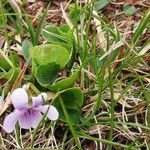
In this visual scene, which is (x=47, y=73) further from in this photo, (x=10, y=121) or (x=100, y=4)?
(x=100, y=4)

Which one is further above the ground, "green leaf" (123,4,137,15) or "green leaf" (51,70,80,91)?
"green leaf" (51,70,80,91)

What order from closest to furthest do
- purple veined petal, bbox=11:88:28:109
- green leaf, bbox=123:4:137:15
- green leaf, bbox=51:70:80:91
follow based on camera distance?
1. purple veined petal, bbox=11:88:28:109
2. green leaf, bbox=51:70:80:91
3. green leaf, bbox=123:4:137:15

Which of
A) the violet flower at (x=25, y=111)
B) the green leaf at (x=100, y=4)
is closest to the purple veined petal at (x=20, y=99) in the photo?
the violet flower at (x=25, y=111)

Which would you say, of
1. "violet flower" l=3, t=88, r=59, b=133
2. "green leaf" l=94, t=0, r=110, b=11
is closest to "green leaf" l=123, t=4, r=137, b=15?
"green leaf" l=94, t=0, r=110, b=11

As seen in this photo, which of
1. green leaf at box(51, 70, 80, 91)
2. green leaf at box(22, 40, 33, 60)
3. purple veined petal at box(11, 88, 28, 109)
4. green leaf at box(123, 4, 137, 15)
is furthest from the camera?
green leaf at box(123, 4, 137, 15)

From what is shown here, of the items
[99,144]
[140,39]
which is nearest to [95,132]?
[99,144]

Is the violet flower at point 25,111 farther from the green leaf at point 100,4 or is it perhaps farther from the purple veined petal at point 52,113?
the green leaf at point 100,4

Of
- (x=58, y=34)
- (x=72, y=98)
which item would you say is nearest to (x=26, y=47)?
(x=58, y=34)

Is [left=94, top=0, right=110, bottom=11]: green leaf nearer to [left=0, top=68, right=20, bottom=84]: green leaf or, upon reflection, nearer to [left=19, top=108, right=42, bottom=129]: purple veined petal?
[left=0, top=68, right=20, bottom=84]: green leaf
